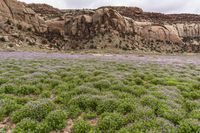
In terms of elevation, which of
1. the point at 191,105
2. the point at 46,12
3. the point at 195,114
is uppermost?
the point at 46,12

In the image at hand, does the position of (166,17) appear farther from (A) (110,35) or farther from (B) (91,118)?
(B) (91,118)

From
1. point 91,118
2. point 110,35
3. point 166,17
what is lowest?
point 91,118

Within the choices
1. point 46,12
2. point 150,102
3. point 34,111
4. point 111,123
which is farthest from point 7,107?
point 46,12

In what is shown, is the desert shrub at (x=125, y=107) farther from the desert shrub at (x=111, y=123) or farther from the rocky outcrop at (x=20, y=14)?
the rocky outcrop at (x=20, y=14)

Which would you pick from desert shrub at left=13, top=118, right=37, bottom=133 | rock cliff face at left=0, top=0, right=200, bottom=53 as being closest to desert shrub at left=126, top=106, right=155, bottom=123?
desert shrub at left=13, top=118, right=37, bottom=133

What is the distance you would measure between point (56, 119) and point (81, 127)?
4.24 feet

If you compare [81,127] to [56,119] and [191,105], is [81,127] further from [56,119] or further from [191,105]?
[191,105]

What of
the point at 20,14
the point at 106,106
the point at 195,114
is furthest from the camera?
the point at 20,14

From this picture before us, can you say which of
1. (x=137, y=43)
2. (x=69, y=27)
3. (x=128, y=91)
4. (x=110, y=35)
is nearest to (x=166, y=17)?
(x=137, y=43)

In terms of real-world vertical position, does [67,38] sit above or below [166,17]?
below

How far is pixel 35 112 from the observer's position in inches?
333

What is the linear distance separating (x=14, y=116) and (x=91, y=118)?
3612mm

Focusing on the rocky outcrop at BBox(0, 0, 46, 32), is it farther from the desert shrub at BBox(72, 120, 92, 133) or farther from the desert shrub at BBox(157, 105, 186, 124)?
the desert shrub at BBox(157, 105, 186, 124)

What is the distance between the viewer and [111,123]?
768cm
